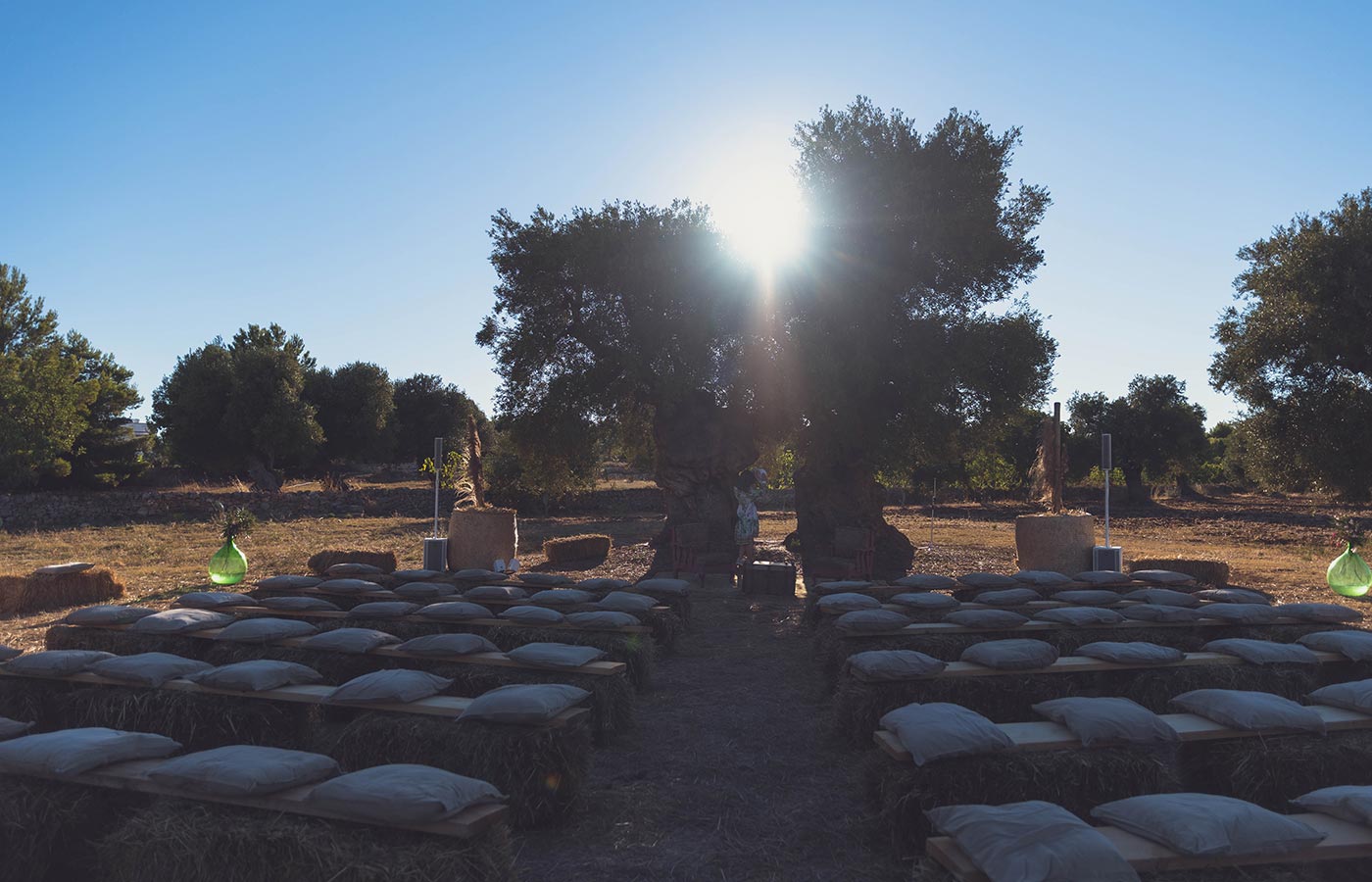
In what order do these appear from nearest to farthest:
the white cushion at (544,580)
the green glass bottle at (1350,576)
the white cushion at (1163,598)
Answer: the white cushion at (1163,598)
the white cushion at (544,580)
the green glass bottle at (1350,576)

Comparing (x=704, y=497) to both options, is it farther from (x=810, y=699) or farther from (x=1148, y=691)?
(x=1148, y=691)

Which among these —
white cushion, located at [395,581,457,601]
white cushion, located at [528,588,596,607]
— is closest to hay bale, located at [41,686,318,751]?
white cushion, located at [528,588,596,607]

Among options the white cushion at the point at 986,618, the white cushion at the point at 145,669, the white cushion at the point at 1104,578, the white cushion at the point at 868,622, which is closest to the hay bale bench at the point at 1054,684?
the white cushion at the point at 868,622

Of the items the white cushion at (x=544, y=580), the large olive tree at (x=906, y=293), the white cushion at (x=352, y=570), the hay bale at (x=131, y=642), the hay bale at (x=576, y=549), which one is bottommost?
the hay bale at (x=576, y=549)

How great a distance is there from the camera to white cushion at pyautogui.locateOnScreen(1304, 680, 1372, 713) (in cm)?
518

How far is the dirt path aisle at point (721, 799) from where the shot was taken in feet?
14.6

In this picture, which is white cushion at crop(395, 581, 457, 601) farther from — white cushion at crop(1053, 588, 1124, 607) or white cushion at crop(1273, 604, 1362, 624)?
white cushion at crop(1273, 604, 1362, 624)

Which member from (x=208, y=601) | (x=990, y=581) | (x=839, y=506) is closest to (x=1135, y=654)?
(x=990, y=581)

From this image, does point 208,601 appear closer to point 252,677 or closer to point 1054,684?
point 252,677

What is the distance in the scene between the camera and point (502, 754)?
499cm

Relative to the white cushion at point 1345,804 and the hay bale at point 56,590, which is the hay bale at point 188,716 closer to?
the white cushion at point 1345,804

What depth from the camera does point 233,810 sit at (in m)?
3.82

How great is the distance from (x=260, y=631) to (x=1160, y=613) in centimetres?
792

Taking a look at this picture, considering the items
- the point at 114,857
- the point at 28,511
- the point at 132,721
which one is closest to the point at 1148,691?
the point at 114,857
